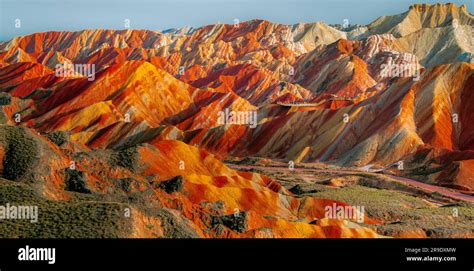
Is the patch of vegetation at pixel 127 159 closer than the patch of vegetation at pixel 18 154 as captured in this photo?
No

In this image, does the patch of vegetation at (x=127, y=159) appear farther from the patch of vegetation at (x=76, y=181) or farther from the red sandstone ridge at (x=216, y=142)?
the patch of vegetation at (x=76, y=181)

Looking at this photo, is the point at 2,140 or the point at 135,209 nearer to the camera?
the point at 135,209

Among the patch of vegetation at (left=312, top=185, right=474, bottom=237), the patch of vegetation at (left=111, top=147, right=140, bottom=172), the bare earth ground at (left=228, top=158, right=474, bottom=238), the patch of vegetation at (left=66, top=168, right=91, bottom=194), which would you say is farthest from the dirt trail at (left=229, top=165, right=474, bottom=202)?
the patch of vegetation at (left=66, top=168, right=91, bottom=194)

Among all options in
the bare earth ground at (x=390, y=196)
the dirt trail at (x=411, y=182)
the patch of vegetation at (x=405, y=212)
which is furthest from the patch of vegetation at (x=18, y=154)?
the dirt trail at (x=411, y=182)

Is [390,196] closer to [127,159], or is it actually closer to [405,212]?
[405,212]

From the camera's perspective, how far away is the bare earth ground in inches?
2515

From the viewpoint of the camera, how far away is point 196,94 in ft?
574

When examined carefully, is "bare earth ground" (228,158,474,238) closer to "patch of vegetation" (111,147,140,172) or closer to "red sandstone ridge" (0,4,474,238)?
"red sandstone ridge" (0,4,474,238)

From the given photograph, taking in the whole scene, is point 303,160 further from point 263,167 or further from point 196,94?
point 196,94

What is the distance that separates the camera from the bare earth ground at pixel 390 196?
63875 mm

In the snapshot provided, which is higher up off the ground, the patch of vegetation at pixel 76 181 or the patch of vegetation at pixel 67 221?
the patch of vegetation at pixel 76 181

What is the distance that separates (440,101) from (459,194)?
32159 millimetres

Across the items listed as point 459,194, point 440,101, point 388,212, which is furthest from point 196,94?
point 388,212
